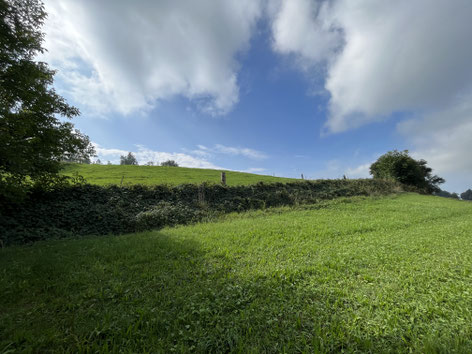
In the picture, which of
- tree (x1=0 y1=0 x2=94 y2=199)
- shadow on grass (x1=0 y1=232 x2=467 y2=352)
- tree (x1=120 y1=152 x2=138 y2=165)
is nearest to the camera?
shadow on grass (x1=0 y1=232 x2=467 y2=352)

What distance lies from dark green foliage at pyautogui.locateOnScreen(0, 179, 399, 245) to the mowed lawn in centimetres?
273

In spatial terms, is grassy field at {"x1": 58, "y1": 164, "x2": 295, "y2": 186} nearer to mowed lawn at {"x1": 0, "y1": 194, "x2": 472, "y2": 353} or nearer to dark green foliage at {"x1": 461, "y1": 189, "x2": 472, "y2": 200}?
mowed lawn at {"x1": 0, "y1": 194, "x2": 472, "y2": 353}

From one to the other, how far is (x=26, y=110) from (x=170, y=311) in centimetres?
1022

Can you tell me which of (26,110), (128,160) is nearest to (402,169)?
(26,110)

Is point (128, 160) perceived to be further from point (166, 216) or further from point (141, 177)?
point (166, 216)

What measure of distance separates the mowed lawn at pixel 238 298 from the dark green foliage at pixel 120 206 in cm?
273

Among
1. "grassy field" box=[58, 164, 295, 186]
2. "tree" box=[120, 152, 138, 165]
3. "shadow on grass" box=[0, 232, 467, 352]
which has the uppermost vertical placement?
"tree" box=[120, 152, 138, 165]

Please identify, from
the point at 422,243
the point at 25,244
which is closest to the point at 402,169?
the point at 422,243

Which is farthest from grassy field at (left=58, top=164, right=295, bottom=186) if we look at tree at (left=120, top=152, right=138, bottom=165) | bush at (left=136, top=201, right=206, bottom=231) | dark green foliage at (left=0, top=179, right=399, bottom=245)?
tree at (left=120, top=152, right=138, bottom=165)

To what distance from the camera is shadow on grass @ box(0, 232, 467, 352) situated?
2.30 m

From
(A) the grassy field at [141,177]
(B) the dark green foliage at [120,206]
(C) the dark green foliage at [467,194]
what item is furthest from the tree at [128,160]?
(C) the dark green foliage at [467,194]

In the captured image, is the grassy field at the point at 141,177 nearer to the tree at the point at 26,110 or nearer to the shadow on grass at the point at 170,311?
the tree at the point at 26,110

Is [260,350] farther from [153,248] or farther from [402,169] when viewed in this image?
[402,169]

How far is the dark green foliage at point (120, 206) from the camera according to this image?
7.79 m
